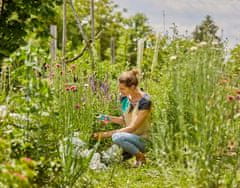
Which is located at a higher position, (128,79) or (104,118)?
(128,79)

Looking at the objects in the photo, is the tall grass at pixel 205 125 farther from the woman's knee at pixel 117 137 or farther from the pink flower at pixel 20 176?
the woman's knee at pixel 117 137

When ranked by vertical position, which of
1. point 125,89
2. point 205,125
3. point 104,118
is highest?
point 125,89

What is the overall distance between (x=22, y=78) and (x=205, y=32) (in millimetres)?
1637

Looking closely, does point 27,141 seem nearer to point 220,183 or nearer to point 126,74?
point 220,183

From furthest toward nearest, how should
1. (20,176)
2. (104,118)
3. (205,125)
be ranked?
(104,118), (205,125), (20,176)

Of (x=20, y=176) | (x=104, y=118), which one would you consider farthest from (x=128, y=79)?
(x=20, y=176)

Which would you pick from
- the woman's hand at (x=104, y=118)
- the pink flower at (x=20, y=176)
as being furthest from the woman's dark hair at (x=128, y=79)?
the pink flower at (x=20, y=176)

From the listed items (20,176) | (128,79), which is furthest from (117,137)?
(20,176)

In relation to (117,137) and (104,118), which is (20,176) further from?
(104,118)

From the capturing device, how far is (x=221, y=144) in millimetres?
3418

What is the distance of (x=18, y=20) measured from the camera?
7914mm

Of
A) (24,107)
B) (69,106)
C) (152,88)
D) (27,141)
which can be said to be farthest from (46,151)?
(152,88)

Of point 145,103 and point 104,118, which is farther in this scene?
point 104,118

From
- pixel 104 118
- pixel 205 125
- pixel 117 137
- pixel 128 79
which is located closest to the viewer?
pixel 205 125
